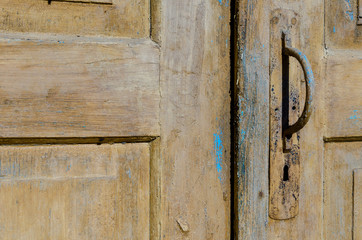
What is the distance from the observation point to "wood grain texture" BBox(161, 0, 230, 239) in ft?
2.03


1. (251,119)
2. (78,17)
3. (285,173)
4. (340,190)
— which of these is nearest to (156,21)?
(78,17)

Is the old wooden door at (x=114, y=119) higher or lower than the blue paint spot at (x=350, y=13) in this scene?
lower

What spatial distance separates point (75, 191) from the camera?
600mm

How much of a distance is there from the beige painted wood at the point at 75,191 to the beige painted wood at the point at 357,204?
0.43 m

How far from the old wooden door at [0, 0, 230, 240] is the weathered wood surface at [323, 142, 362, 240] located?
8.6 inches

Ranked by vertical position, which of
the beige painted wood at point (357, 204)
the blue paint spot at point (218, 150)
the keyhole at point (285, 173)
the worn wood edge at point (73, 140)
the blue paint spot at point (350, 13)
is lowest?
the beige painted wood at point (357, 204)

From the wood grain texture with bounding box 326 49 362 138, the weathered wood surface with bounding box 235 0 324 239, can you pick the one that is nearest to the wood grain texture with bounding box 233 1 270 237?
the weathered wood surface with bounding box 235 0 324 239

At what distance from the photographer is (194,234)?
0.63m

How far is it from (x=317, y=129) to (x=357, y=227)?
230 mm

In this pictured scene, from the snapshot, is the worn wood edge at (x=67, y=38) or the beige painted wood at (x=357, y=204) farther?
the beige painted wood at (x=357, y=204)

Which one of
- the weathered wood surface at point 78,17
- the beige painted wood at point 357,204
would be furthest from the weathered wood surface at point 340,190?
the weathered wood surface at point 78,17

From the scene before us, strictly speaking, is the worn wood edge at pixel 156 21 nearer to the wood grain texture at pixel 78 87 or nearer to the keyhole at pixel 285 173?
the wood grain texture at pixel 78 87

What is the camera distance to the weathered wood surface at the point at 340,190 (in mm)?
692

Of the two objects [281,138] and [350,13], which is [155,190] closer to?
[281,138]
